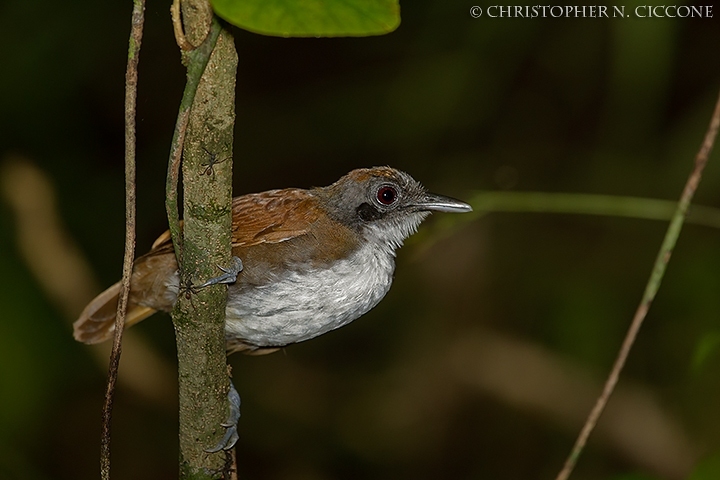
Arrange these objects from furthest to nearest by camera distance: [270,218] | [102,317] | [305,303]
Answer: [102,317] → [270,218] → [305,303]

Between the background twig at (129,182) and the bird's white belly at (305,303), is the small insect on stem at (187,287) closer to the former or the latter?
the background twig at (129,182)

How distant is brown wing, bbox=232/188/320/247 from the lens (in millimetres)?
3225

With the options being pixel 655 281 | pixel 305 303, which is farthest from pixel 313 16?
pixel 655 281

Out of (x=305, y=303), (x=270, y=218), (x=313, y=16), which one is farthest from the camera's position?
(x=270, y=218)

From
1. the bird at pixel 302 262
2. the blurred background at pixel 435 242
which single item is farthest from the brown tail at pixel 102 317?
the blurred background at pixel 435 242

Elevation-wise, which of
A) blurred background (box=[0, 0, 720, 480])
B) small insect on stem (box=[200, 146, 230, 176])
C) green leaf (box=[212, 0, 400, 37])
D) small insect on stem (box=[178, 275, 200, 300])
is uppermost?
green leaf (box=[212, 0, 400, 37])

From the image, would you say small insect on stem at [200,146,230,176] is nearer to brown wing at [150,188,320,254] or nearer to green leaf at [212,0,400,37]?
green leaf at [212,0,400,37]

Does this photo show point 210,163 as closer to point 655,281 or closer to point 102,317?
point 655,281

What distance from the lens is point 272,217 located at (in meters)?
3.30

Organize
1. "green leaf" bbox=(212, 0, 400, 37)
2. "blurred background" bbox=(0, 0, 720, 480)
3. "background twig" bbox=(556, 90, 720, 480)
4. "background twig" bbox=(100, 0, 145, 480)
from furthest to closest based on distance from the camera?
"blurred background" bbox=(0, 0, 720, 480) → "background twig" bbox=(556, 90, 720, 480) → "background twig" bbox=(100, 0, 145, 480) → "green leaf" bbox=(212, 0, 400, 37)

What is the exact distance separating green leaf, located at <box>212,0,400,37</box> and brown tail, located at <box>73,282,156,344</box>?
2185 mm

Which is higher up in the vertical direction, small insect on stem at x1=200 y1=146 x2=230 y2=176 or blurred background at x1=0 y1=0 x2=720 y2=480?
small insect on stem at x1=200 y1=146 x2=230 y2=176

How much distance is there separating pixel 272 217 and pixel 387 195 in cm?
50

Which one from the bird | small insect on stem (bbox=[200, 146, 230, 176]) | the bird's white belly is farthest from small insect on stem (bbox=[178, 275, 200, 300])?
the bird's white belly
